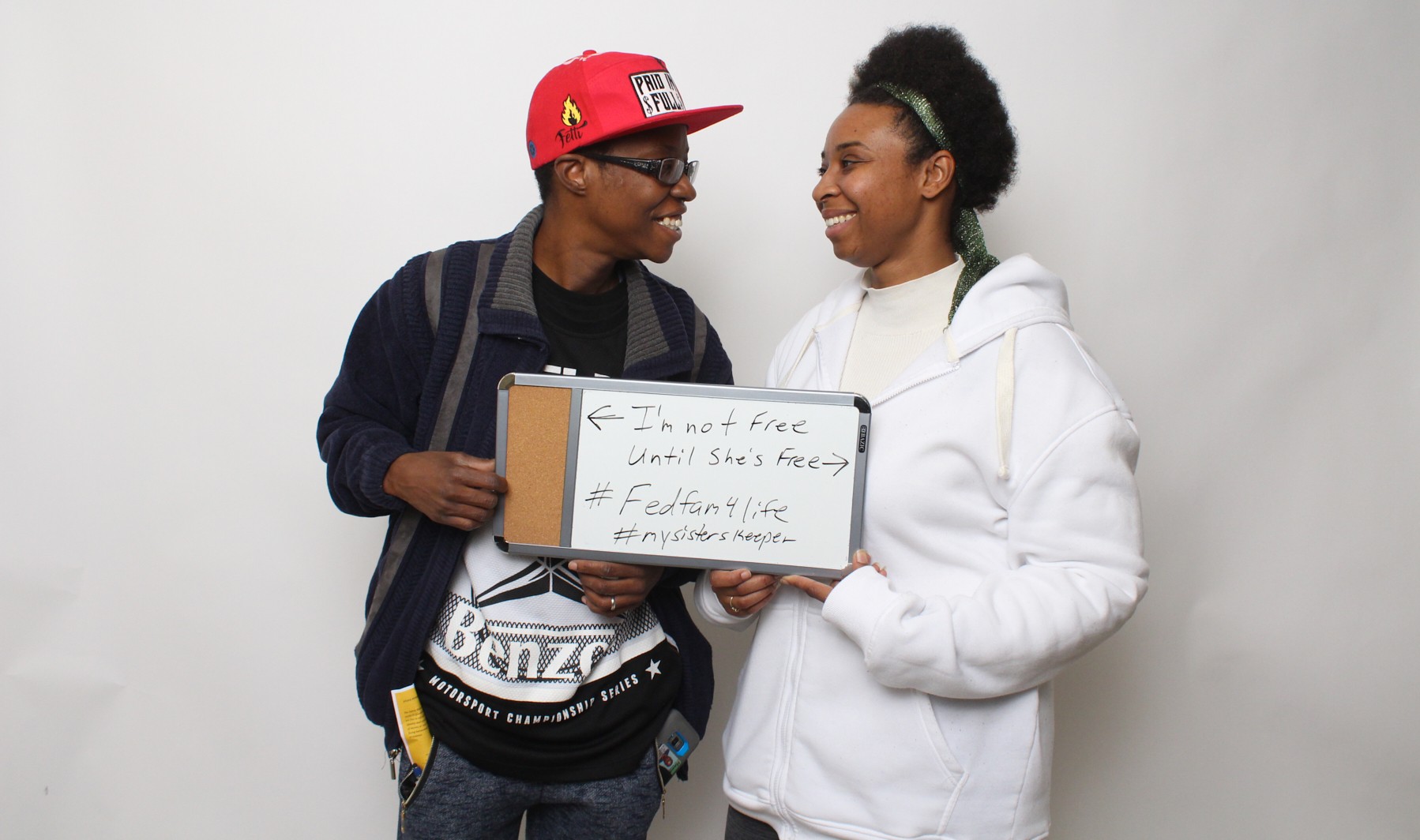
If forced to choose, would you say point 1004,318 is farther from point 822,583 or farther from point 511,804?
point 511,804

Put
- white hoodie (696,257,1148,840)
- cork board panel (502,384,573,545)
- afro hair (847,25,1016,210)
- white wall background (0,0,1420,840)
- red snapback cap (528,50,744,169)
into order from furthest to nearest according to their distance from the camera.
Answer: white wall background (0,0,1420,840), red snapback cap (528,50,744,169), afro hair (847,25,1016,210), cork board panel (502,384,573,545), white hoodie (696,257,1148,840)

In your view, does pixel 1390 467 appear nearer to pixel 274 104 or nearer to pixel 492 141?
pixel 492 141

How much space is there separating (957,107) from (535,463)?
77 centimetres

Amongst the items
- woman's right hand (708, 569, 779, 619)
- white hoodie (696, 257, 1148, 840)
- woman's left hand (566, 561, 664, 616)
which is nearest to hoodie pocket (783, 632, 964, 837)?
white hoodie (696, 257, 1148, 840)

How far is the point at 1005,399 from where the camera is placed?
44.4 inches

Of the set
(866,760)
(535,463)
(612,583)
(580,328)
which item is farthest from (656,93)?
(866,760)

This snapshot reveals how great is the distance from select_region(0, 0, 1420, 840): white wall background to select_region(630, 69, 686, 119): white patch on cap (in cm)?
51

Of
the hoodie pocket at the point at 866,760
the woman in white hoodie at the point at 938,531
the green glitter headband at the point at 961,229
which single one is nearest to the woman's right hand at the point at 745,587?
the woman in white hoodie at the point at 938,531

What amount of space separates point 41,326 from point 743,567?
5.49ft

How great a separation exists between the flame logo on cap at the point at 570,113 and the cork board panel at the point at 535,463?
1.59 feet

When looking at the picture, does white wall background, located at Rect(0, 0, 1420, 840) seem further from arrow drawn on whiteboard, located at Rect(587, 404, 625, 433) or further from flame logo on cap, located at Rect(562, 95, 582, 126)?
arrow drawn on whiteboard, located at Rect(587, 404, 625, 433)

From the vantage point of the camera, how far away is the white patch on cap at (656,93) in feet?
4.64

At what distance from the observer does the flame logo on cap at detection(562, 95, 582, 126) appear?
1.42m

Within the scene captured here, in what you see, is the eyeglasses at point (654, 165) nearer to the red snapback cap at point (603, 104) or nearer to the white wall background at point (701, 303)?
the red snapback cap at point (603, 104)
